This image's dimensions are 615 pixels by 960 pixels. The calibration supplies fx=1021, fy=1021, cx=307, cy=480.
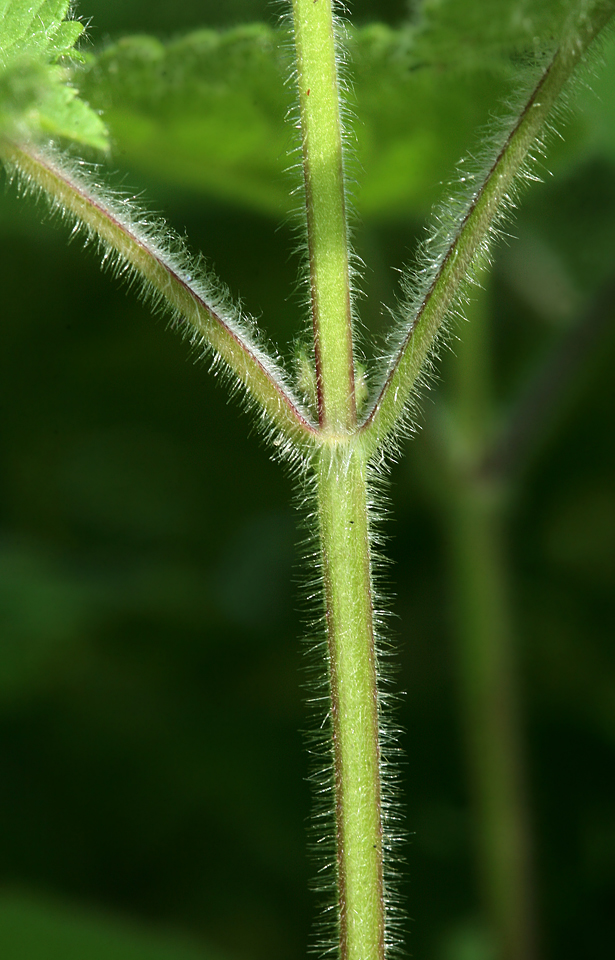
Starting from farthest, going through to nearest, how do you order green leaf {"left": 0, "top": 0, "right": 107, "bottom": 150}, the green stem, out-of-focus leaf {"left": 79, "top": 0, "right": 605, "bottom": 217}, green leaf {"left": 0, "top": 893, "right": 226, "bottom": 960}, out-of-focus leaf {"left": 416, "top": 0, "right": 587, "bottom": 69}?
the green stem < green leaf {"left": 0, "top": 893, "right": 226, "bottom": 960} < out-of-focus leaf {"left": 79, "top": 0, "right": 605, "bottom": 217} < out-of-focus leaf {"left": 416, "top": 0, "right": 587, "bottom": 69} < green leaf {"left": 0, "top": 0, "right": 107, "bottom": 150}

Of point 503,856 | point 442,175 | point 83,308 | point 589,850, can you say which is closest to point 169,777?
point 503,856

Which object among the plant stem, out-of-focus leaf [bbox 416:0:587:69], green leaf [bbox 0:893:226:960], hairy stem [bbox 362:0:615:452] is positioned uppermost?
out-of-focus leaf [bbox 416:0:587:69]

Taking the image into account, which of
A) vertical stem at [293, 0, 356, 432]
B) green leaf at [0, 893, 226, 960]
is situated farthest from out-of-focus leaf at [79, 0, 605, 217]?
green leaf at [0, 893, 226, 960]

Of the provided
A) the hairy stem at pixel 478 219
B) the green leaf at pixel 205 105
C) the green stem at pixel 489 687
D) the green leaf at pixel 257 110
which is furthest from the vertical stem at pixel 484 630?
the hairy stem at pixel 478 219

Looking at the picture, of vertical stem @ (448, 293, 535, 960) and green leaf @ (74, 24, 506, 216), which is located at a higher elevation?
green leaf @ (74, 24, 506, 216)

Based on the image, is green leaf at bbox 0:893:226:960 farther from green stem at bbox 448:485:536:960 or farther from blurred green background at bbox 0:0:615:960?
green stem at bbox 448:485:536:960

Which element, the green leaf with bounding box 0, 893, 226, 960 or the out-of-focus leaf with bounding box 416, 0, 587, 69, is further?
the green leaf with bounding box 0, 893, 226, 960
